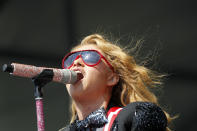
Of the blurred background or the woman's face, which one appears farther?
the blurred background

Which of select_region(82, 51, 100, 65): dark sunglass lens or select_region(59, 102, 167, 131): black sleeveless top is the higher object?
select_region(82, 51, 100, 65): dark sunglass lens

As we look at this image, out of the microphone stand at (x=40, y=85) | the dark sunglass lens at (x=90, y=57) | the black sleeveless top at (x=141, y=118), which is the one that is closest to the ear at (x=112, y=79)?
the dark sunglass lens at (x=90, y=57)

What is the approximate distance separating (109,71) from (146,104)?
433 millimetres

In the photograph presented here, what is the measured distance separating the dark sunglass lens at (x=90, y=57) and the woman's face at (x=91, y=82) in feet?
0.07

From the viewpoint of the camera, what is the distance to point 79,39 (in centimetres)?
303

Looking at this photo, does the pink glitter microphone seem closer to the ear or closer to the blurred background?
the ear

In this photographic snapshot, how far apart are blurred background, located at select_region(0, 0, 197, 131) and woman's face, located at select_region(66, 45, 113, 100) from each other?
2.70 feet

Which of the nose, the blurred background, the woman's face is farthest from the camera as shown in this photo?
the blurred background

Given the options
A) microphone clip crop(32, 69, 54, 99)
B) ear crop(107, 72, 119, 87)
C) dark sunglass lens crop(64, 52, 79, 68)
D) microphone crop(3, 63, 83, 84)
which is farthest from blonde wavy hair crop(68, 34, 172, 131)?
microphone clip crop(32, 69, 54, 99)

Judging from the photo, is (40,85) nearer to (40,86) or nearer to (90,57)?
(40,86)

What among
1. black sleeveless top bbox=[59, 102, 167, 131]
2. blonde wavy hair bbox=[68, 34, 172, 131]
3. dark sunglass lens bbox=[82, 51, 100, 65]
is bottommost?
black sleeveless top bbox=[59, 102, 167, 131]

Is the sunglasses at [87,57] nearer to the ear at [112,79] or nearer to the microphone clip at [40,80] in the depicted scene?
the ear at [112,79]

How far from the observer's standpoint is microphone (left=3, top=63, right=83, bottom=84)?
146 cm

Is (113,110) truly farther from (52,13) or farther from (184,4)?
(52,13)
